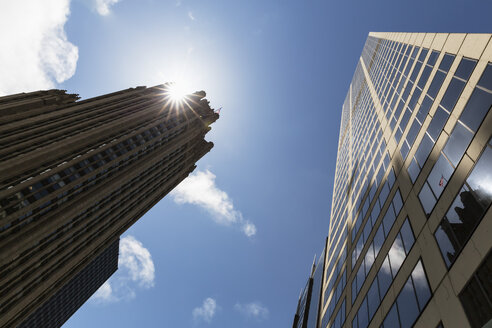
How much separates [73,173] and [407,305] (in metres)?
42.2

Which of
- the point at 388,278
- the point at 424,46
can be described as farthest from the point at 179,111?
the point at 388,278

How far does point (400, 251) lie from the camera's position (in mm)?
18797

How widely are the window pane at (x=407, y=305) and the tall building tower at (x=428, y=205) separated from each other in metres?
0.05

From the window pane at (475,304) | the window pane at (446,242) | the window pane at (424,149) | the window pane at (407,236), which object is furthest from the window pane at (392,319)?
the window pane at (424,149)

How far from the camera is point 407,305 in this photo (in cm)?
1612

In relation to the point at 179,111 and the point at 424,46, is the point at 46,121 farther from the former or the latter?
the point at 424,46

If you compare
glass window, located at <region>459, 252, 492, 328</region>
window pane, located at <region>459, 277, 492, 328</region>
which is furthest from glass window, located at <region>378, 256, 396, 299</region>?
glass window, located at <region>459, 252, 492, 328</region>

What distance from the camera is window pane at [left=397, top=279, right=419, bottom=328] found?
603 inches

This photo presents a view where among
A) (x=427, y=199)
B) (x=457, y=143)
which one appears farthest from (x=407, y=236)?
(x=457, y=143)

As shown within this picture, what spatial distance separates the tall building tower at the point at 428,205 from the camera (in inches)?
493

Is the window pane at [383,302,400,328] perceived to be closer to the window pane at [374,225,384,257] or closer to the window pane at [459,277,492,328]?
the window pane at [374,225,384,257]

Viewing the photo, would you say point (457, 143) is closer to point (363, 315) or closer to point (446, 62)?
point (446, 62)

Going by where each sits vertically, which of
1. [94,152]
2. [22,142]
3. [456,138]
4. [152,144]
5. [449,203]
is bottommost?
[449,203]

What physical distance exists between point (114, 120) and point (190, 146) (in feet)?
76.3
